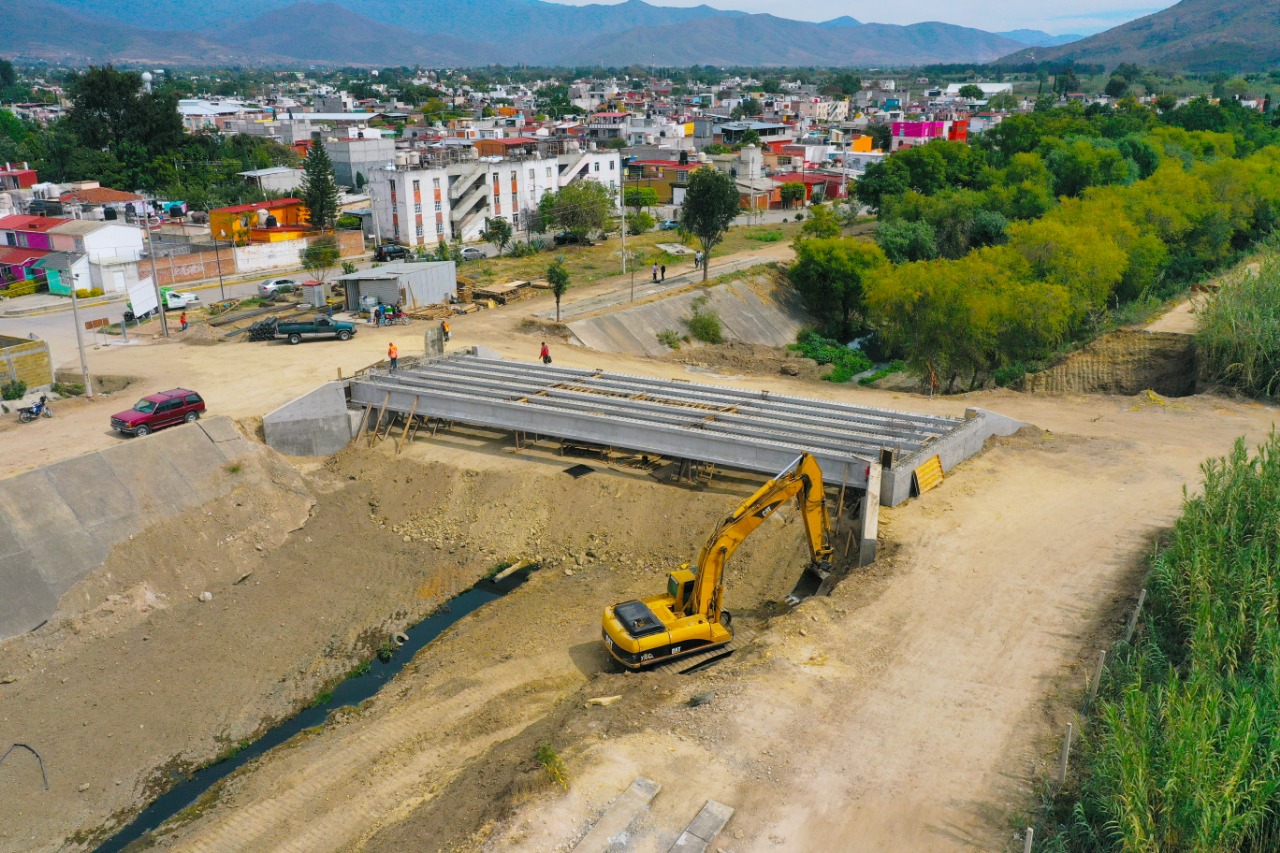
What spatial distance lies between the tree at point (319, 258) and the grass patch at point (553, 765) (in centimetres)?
3815

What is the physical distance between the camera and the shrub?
1112 inches

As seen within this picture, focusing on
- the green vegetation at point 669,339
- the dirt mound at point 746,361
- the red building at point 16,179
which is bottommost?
the dirt mound at point 746,361

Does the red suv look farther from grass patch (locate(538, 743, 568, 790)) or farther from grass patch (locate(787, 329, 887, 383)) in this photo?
grass patch (locate(787, 329, 887, 383))

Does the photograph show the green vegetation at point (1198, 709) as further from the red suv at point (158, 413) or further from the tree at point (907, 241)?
the tree at point (907, 241)

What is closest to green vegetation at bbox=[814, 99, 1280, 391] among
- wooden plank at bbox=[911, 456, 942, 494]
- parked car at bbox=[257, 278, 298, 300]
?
wooden plank at bbox=[911, 456, 942, 494]

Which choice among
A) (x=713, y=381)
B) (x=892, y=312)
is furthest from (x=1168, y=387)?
(x=713, y=381)

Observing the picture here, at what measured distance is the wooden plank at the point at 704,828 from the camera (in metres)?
12.7

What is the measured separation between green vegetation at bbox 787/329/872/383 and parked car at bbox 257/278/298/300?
81.8 feet

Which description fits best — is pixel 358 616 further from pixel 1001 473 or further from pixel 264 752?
pixel 1001 473

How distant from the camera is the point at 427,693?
18.2m

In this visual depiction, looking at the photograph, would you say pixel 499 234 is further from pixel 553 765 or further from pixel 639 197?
pixel 553 765

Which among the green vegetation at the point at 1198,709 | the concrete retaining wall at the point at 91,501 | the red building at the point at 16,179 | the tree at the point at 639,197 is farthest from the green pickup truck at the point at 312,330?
the red building at the point at 16,179

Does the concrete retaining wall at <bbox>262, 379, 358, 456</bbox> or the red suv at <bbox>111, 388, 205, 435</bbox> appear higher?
the red suv at <bbox>111, 388, 205, 435</bbox>

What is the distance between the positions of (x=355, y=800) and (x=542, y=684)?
13.7ft
